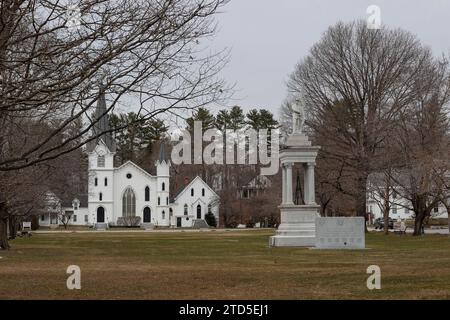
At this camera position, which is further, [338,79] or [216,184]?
[216,184]

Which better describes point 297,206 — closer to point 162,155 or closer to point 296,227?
point 296,227

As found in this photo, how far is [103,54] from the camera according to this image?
11.7 metres

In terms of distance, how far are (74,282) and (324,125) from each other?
3807 centimetres

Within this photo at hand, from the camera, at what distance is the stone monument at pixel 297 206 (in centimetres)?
3694

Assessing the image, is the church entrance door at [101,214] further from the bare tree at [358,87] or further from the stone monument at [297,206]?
the stone monument at [297,206]

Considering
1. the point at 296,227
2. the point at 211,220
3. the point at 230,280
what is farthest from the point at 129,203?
the point at 230,280

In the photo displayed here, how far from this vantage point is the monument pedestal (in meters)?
36.8

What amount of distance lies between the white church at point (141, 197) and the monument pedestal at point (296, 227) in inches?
2896

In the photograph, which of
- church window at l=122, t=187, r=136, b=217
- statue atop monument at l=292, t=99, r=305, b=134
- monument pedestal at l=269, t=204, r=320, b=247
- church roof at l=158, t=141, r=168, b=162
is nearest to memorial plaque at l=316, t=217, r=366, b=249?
monument pedestal at l=269, t=204, r=320, b=247

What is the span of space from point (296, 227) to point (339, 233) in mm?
5102

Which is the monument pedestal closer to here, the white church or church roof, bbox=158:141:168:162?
the white church

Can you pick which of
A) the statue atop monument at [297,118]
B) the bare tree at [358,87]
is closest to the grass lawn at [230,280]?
the statue atop monument at [297,118]

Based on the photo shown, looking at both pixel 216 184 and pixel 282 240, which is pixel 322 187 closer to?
pixel 282 240
